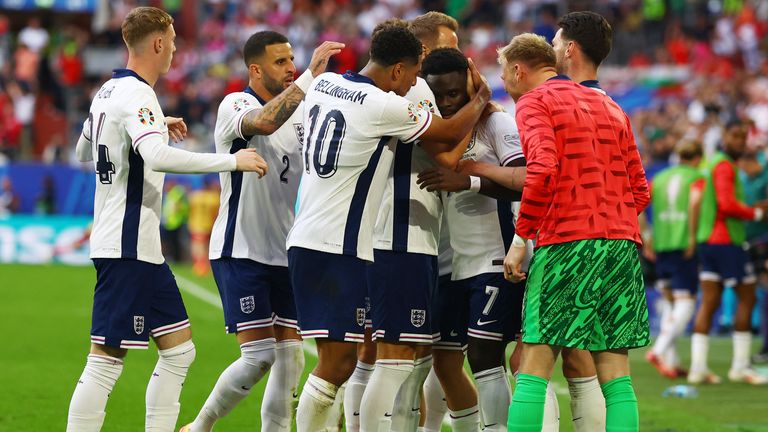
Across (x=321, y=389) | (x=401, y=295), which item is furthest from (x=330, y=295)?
(x=321, y=389)

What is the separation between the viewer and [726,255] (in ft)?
37.8

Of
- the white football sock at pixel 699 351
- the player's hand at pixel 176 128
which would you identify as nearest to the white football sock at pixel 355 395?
the player's hand at pixel 176 128

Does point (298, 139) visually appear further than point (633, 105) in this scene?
No

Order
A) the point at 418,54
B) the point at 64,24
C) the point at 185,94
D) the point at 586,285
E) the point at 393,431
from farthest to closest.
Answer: the point at 64,24, the point at 185,94, the point at 393,431, the point at 418,54, the point at 586,285

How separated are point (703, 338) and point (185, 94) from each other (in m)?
21.4

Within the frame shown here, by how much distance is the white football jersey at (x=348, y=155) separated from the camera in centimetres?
615

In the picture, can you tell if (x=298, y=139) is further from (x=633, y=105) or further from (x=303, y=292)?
(x=633, y=105)

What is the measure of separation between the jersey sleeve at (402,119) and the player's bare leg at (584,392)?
145 cm

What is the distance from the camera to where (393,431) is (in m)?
6.73

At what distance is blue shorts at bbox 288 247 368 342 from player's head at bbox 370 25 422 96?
1005mm

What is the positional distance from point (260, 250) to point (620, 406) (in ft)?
8.19

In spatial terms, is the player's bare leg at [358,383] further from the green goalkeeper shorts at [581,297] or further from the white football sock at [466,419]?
the green goalkeeper shorts at [581,297]

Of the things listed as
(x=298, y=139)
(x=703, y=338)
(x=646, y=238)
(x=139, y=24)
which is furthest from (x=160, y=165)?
(x=646, y=238)

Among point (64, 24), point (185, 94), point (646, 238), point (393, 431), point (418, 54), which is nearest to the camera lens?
point (418, 54)
